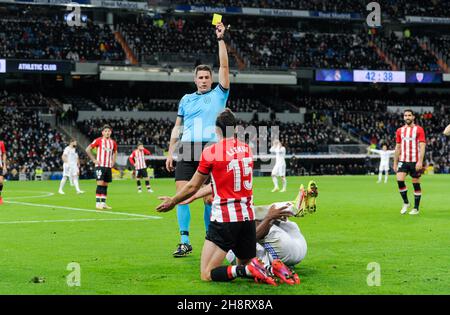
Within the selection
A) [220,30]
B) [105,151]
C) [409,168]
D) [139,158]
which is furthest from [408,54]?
[220,30]

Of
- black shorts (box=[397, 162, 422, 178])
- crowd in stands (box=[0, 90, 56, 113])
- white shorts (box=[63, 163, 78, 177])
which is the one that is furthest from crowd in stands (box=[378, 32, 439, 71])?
black shorts (box=[397, 162, 422, 178])

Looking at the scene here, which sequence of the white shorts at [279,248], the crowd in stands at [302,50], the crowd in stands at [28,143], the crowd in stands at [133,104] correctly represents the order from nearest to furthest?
the white shorts at [279,248], the crowd in stands at [28,143], the crowd in stands at [133,104], the crowd in stands at [302,50]

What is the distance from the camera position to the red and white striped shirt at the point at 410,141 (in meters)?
18.4

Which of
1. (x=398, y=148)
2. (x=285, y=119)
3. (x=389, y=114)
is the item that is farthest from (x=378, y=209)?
(x=389, y=114)

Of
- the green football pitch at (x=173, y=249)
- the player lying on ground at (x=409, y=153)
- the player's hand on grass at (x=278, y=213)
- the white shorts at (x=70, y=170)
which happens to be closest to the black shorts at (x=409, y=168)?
the player lying on ground at (x=409, y=153)

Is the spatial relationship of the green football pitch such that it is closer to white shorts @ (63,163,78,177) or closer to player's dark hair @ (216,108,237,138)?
player's dark hair @ (216,108,237,138)

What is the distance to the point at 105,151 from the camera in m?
22.9

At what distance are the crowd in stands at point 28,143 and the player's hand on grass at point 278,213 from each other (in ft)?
130

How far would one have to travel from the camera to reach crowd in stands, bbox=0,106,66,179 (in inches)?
1859

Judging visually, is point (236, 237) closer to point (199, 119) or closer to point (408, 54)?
point (199, 119)

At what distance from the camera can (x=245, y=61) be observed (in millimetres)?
62125

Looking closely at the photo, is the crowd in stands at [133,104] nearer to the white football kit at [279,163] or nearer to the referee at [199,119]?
the white football kit at [279,163]

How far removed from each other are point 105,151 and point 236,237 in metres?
15.0
